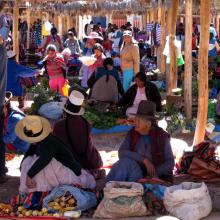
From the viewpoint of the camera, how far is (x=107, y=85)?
34.2 feet

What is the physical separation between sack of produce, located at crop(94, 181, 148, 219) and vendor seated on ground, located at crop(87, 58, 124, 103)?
4703 mm

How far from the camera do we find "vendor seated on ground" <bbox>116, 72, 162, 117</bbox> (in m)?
9.45

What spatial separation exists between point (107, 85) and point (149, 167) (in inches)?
167

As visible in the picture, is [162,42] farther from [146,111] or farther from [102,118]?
[146,111]

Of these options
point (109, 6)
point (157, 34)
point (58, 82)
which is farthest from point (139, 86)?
point (109, 6)

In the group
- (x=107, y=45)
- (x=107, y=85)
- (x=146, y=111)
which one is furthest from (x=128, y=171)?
(x=107, y=45)

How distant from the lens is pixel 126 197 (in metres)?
5.77

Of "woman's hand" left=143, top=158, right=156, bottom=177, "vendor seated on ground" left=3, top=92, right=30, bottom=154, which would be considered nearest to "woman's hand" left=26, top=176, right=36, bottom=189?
"woman's hand" left=143, top=158, right=156, bottom=177

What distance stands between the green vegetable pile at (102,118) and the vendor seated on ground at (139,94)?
278mm

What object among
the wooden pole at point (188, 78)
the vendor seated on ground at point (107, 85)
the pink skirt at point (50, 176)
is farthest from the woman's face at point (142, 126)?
the wooden pole at point (188, 78)

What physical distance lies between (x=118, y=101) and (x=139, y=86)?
794 millimetres

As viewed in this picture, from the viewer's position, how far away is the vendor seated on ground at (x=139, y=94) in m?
9.45

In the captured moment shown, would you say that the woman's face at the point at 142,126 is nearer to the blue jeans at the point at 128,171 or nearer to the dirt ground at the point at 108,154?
the blue jeans at the point at 128,171

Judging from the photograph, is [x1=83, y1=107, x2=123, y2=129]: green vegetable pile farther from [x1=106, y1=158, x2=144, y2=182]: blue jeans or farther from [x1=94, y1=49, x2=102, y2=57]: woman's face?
[x1=106, y1=158, x2=144, y2=182]: blue jeans
